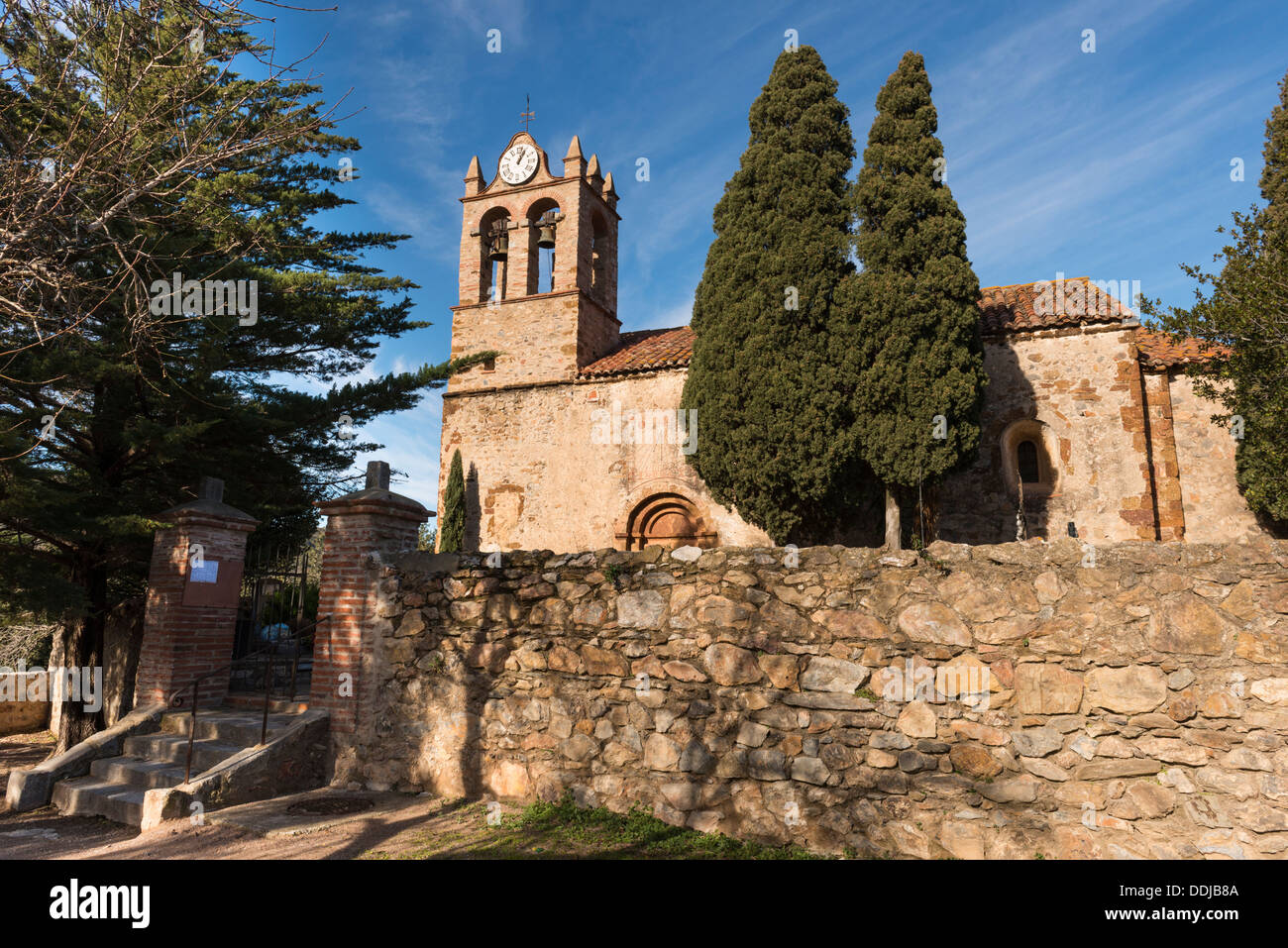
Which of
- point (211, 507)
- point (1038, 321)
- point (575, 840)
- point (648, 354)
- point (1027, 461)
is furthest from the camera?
point (648, 354)

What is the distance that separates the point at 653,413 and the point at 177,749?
9.59 metres

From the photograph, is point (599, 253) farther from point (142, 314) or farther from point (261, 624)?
point (142, 314)

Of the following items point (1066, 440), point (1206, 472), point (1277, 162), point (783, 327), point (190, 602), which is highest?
point (1277, 162)

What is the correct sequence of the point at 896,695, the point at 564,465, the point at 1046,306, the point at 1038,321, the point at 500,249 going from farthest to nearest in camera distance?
1. the point at 500,249
2. the point at 564,465
3. the point at 1046,306
4. the point at 1038,321
5. the point at 896,695

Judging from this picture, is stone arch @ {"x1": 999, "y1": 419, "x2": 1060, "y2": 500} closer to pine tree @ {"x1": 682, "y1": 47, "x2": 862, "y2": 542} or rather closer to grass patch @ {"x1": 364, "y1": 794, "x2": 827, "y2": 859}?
pine tree @ {"x1": 682, "y1": 47, "x2": 862, "y2": 542}

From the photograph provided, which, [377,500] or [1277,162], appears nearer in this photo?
[377,500]

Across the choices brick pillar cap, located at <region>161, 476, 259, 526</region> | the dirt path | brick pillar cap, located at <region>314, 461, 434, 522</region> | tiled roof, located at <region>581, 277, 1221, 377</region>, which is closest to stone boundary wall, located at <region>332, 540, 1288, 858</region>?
the dirt path

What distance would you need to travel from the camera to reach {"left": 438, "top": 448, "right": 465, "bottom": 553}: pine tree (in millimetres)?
15375

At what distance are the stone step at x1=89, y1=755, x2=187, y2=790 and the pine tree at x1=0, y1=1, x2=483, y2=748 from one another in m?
1.75

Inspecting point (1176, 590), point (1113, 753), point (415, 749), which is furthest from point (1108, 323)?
point (415, 749)

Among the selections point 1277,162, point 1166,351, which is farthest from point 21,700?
point 1277,162

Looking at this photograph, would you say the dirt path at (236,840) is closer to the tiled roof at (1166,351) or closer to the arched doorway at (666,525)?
the arched doorway at (666,525)

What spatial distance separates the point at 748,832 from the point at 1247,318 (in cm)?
972

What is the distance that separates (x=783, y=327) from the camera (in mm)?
11711
